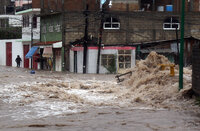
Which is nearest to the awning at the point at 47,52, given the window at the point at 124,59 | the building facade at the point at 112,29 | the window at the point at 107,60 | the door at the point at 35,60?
the building facade at the point at 112,29

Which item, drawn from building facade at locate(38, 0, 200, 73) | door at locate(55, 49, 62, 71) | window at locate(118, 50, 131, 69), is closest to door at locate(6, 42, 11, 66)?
building facade at locate(38, 0, 200, 73)

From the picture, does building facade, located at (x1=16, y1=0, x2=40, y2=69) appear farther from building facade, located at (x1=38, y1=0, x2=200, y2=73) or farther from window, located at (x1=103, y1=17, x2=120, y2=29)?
window, located at (x1=103, y1=17, x2=120, y2=29)

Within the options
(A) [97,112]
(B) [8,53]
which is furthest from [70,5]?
(A) [97,112]

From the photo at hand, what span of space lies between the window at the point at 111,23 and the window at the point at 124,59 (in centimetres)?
385

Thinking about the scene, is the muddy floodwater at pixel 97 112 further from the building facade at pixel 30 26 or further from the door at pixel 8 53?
the door at pixel 8 53

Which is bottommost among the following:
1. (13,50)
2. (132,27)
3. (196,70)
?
(13,50)

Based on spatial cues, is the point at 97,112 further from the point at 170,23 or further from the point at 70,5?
the point at 70,5

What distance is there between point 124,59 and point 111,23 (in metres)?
4.42

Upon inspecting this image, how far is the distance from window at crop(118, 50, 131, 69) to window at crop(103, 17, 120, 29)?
3848 millimetres

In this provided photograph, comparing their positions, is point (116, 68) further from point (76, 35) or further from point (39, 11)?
point (39, 11)

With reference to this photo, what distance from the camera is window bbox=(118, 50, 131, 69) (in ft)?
138

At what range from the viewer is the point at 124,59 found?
42.4 meters

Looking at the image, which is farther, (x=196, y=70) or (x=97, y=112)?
(x=196, y=70)

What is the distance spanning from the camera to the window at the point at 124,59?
42178 millimetres
